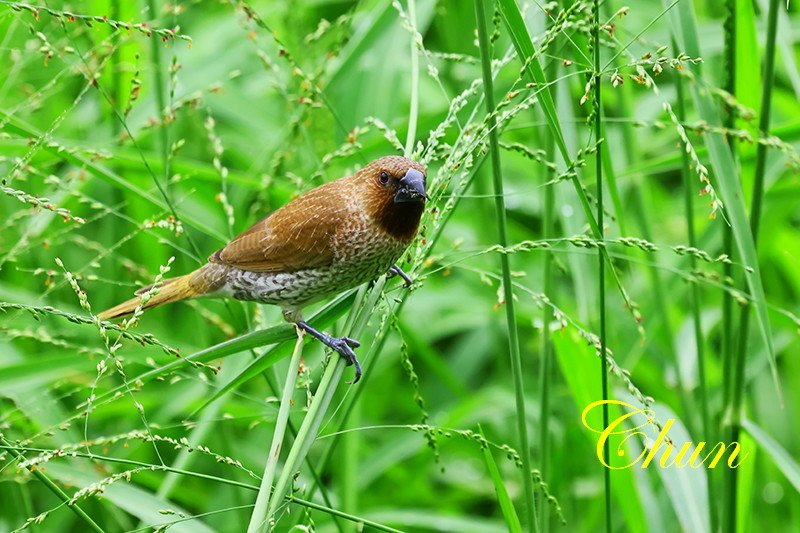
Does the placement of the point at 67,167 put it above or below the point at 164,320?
above

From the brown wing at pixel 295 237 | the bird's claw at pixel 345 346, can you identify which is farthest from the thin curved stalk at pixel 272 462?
the brown wing at pixel 295 237

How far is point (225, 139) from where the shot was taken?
437cm

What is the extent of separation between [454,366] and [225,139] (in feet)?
4.68

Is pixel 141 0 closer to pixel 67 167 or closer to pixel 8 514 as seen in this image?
pixel 67 167

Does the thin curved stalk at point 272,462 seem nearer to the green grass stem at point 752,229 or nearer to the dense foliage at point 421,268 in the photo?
the dense foliage at point 421,268

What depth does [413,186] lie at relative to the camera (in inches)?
85.3

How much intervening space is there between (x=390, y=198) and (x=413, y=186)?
0.18 metres

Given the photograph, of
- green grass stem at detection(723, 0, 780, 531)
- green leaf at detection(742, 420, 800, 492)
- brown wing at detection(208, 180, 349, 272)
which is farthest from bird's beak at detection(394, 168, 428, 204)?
green leaf at detection(742, 420, 800, 492)

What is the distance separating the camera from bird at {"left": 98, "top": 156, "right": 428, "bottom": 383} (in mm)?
2340

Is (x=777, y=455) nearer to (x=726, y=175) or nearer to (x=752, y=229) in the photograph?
(x=752, y=229)

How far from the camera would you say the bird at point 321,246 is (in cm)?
234

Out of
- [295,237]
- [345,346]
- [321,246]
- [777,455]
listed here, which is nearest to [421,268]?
[345,346]

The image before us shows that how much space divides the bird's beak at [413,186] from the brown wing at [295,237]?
287 millimetres

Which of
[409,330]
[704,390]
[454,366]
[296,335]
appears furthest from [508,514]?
[454,366]
